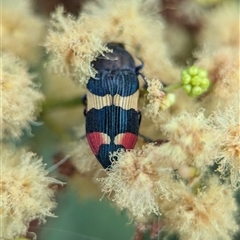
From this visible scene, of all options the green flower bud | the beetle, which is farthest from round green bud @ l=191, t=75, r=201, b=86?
the beetle

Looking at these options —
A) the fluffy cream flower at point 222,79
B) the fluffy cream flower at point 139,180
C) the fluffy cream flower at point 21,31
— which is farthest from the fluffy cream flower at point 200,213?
the fluffy cream flower at point 21,31

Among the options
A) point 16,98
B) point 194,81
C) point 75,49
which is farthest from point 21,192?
point 194,81

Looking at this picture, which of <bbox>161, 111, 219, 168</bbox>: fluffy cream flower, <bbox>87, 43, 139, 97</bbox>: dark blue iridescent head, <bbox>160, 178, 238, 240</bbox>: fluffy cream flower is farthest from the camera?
<bbox>87, 43, 139, 97</bbox>: dark blue iridescent head

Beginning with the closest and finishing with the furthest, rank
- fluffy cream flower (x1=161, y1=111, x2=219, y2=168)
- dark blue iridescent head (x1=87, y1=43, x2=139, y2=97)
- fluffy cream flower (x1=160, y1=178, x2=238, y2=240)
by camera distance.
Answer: fluffy cream flower (x1=161, y1=111, x2=219, y2=168) < fluffy cream flower (x1=160, y1=178, x2=238, y2=240) < dark blue iridescent head (x1=87, y1=43, x2=139, y2=97)

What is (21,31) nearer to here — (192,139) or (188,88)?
(188,88)

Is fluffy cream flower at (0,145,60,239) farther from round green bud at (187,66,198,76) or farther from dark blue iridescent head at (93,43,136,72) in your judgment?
round green bud at (187,66,198,76)

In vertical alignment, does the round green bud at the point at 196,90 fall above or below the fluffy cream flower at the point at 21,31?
below

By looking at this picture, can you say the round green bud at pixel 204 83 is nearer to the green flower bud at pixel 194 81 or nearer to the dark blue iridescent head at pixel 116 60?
the green flower bud at pixel 194 81
